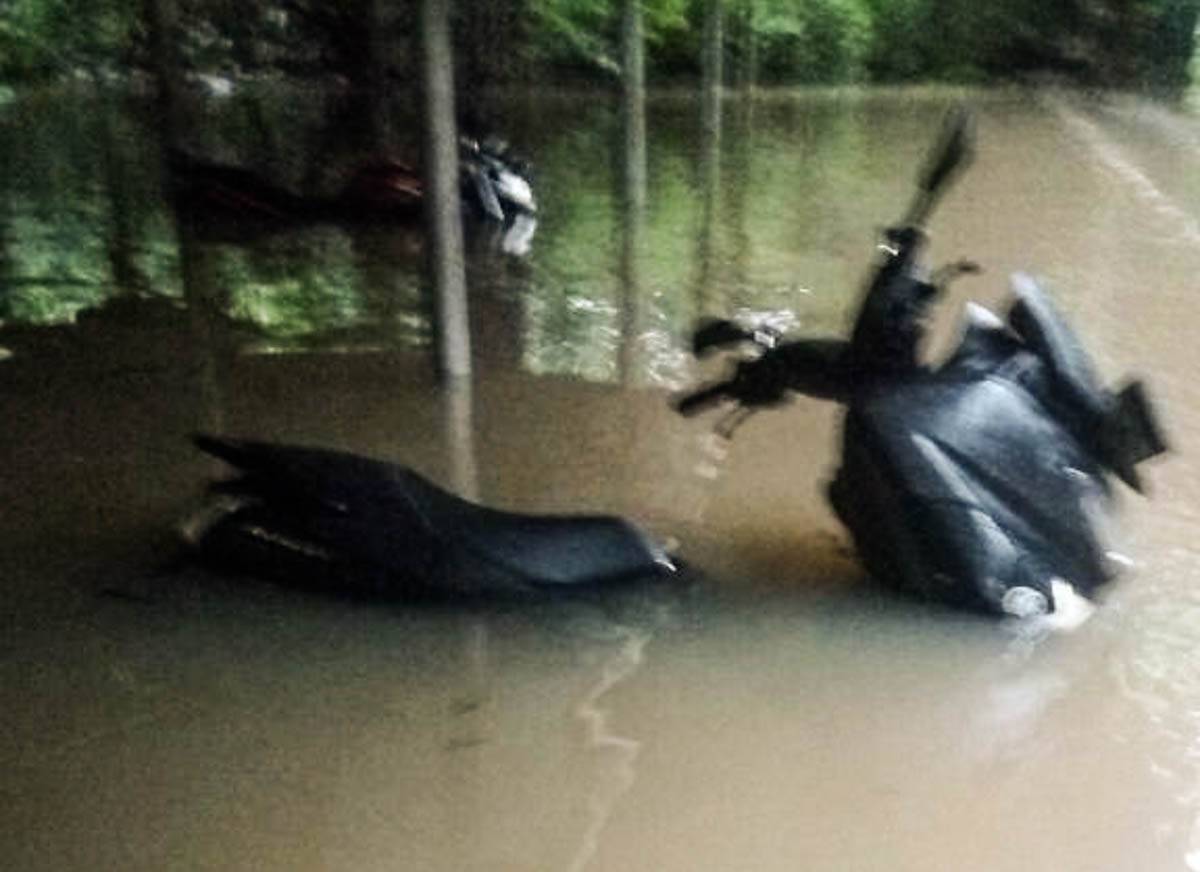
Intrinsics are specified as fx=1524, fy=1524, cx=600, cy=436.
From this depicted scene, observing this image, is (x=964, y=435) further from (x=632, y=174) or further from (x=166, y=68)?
(x=166, y=68)

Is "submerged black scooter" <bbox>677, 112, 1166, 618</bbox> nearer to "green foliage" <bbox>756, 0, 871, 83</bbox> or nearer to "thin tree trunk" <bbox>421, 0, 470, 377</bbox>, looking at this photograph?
"thin tree trunk" <bbox>421, 0, 470, 377</bbox>

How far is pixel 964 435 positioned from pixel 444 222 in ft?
13.0

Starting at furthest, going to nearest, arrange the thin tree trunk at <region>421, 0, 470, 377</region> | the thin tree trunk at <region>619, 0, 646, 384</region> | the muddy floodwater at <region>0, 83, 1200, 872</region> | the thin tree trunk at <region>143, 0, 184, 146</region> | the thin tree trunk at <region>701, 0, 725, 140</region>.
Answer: the thin tree trunk at <region>701, 0, 725, 140</region>, the thin tree trunk at <region>143, 0, 184, 146</region>, the thin tree trunk at <region>619, 0, 646, 384</region>, the thin tree trunk at <region>421, 0, 470, 377</region>, the muddy floodwater at <region>0, 83, 1200, 872</region>

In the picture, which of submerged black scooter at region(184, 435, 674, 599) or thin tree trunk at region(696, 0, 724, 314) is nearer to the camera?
submerged black scooter at region(184, 435, 674, 599)

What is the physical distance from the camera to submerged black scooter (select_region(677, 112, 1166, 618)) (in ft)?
15.0

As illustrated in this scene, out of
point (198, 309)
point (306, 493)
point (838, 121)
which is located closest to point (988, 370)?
point (306, 493)

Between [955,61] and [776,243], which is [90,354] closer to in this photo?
[776,243]

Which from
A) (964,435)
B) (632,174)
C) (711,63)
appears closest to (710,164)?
(711,63)

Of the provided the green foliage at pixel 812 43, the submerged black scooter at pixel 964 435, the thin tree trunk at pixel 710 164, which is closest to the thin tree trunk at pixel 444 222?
the thin tree trunk at pixel 710 164

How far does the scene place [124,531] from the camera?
5754 millimetres

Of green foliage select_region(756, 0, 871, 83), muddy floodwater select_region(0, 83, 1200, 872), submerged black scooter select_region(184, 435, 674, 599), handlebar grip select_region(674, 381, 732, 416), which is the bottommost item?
green foliage select_region(756, 0, 871, 83)

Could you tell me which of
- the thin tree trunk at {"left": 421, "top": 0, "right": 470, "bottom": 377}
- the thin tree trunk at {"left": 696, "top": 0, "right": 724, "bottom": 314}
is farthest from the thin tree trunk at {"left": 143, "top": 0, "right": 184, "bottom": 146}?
the thin tree trunk at {"left": 421, "top": 0, "right": 470, "bottom": 377}

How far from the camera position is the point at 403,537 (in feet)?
15.8

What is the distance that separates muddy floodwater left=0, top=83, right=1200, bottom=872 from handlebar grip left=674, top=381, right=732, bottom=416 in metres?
0.67
